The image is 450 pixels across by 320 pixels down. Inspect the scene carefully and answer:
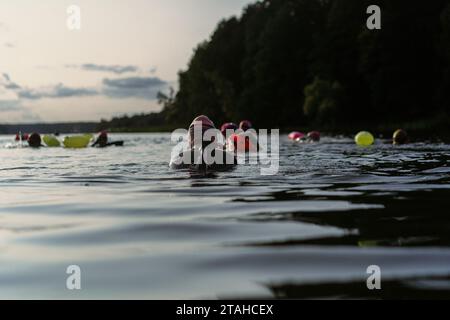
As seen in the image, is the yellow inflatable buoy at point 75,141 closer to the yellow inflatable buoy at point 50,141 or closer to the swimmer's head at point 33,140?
the yellow inflatable buoy at point 50,141

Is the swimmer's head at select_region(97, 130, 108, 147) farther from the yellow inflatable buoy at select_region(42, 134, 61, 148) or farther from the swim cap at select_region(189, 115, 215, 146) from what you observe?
the swim cap at select_region(189, 115, 215, 146)

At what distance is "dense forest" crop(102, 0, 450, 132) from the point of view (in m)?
59.0

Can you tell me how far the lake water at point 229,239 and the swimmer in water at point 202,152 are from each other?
2.62 meters

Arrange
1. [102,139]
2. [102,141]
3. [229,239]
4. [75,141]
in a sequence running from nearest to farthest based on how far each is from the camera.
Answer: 1. [229,239]
2. [75,141]
3. [102,139]
4. [102,141]

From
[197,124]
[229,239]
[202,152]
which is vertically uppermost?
[197,124]

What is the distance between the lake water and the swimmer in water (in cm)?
262

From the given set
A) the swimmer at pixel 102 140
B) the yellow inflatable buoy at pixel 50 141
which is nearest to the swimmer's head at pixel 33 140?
the yellow inflatable buoy at pixel 50 141

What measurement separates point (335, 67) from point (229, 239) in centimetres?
6725

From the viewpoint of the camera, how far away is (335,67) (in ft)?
231

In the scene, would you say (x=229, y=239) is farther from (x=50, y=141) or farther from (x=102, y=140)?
(x=50, y=141)

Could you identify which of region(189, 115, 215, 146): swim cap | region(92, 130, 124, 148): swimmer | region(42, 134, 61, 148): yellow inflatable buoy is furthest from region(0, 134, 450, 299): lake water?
region(42, 134, 61, 148): yellow inflatable buoy

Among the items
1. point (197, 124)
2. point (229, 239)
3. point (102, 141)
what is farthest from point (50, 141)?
point (229, 239)

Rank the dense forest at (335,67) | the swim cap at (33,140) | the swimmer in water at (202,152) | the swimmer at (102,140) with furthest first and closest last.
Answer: the dense forest at (335,67) → the swim cap at (33,140) → the swimmer at (102,140) → the swimmer in water at (202,152)

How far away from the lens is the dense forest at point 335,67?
59.0 meters
